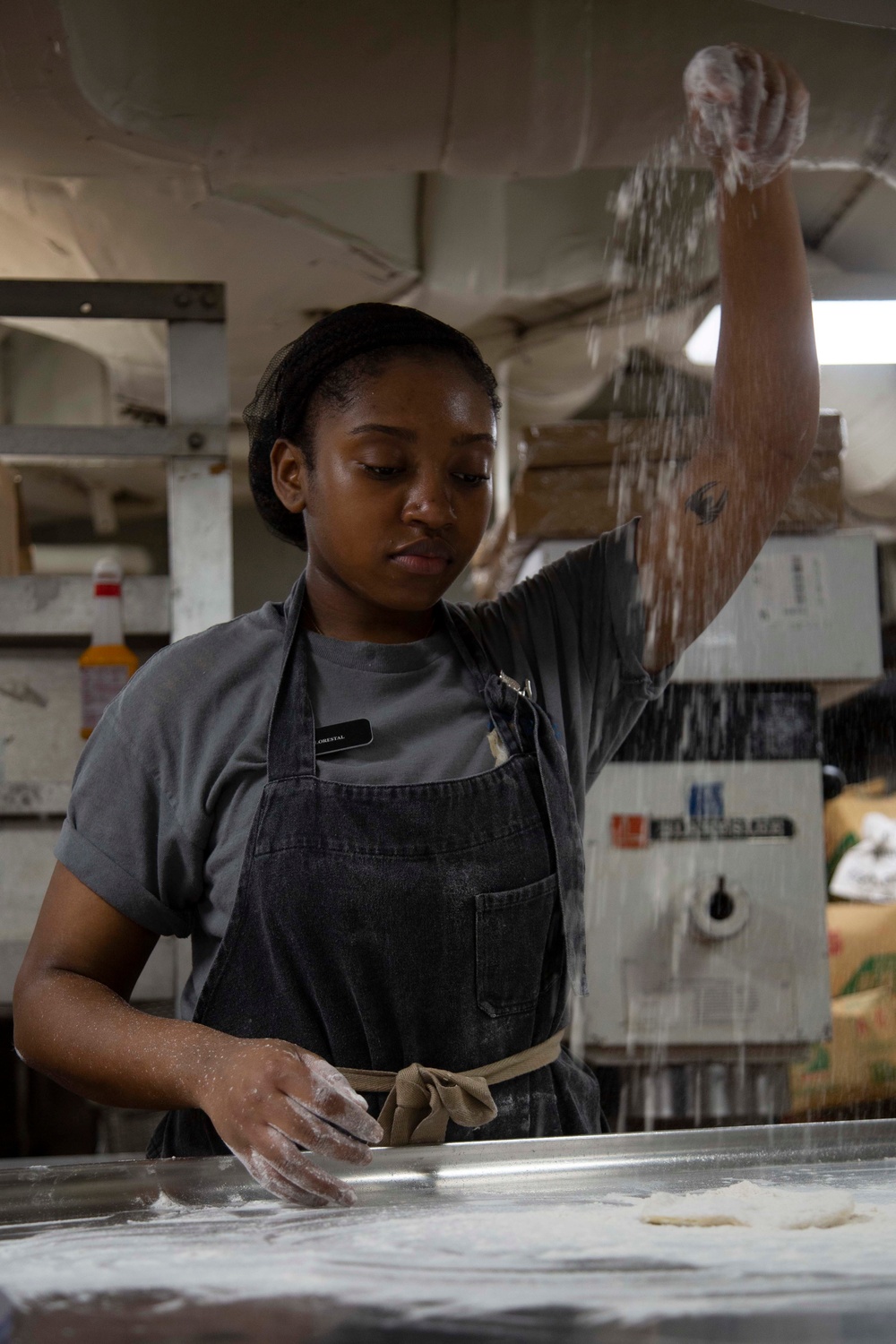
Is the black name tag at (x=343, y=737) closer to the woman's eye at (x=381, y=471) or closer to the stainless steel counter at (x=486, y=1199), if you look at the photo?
the woman's eye at (x=381, y=471)

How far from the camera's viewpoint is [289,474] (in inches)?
49.4

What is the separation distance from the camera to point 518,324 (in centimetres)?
282

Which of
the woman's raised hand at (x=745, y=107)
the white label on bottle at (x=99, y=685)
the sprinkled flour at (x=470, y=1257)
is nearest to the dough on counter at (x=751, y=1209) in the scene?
the sprinkled flour at (x=470, y=1257)

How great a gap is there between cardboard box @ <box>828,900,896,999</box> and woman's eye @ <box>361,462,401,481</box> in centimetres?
209

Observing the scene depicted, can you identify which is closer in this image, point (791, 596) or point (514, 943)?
point (514, 943)

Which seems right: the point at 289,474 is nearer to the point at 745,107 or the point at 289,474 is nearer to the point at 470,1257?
the point at 745,107

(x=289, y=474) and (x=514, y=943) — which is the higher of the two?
(x=289, y=474)

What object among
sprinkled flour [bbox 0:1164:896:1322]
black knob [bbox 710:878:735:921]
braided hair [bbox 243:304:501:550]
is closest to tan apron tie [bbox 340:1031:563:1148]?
sprinkled flour [bbox 0:1164:896:1322]

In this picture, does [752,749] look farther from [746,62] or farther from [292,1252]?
[292,1252]

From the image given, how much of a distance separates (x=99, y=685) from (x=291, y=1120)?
1.00 m

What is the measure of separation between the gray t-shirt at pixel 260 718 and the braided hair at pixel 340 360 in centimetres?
19

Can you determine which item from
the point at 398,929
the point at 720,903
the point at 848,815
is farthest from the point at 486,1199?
the point at 848,815

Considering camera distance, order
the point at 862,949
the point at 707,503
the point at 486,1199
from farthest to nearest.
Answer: the point at 862,949 < the point at 707,503 < the point at 486,1199

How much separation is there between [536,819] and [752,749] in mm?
1239
